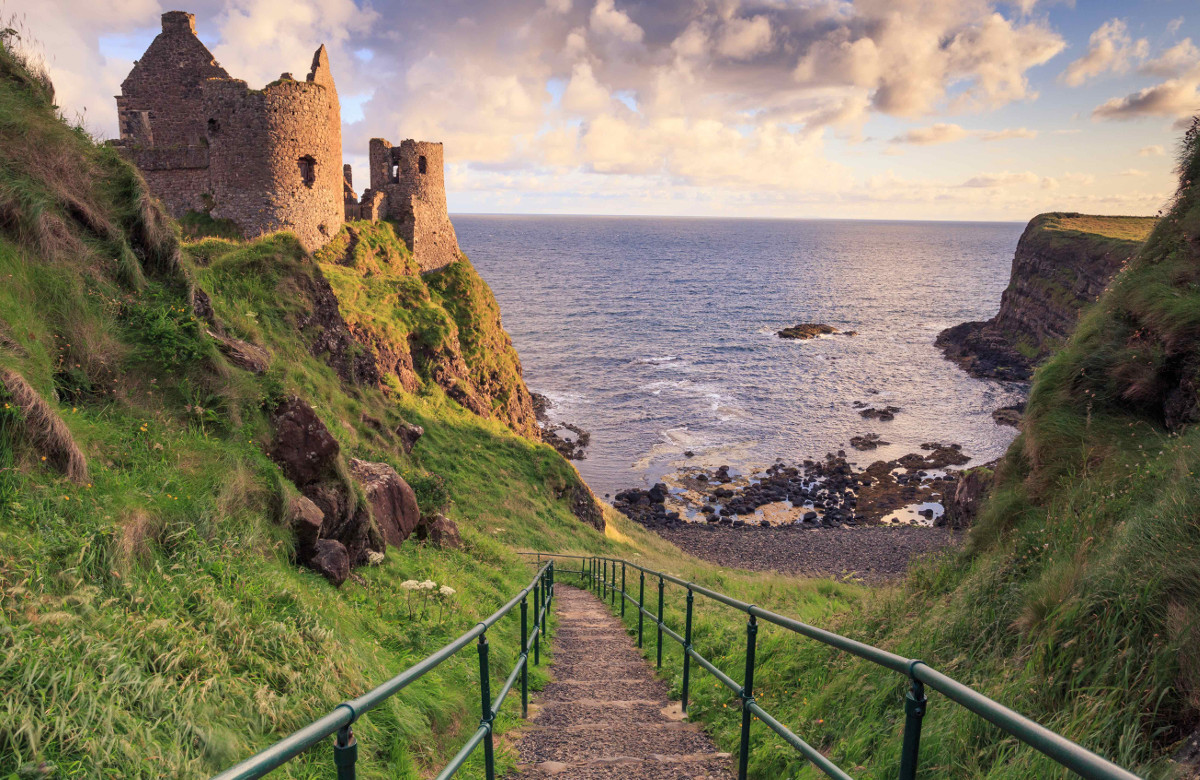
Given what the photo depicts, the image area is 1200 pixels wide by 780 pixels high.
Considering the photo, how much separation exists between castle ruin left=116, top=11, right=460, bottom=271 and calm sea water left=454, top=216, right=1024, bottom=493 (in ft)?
81.3

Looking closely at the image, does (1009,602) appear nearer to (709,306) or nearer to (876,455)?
(876,455)

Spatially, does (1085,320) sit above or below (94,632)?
above

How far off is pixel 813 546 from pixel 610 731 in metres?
29.6

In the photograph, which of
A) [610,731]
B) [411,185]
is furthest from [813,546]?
[610,731]

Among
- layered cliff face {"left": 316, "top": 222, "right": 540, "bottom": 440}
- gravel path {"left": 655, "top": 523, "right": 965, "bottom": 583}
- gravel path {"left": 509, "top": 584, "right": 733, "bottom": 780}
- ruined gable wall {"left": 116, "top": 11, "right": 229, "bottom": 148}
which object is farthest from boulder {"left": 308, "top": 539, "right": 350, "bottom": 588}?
gravel path {"left": 655, "top": 523, "right": 965, "bottom": 583}

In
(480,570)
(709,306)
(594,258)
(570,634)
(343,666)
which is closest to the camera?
(343,666)

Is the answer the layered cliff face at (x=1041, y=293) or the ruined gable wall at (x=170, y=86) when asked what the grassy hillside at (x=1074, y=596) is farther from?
the layered cliff face at (x=1041, y=293)

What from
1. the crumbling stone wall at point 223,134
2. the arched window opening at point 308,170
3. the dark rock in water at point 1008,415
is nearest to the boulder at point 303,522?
the crumbling stone wall at point 223,134

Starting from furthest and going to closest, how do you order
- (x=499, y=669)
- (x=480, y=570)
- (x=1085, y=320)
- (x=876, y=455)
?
1. (x=876, y=455)
2. (x=480, y=570)
3. (x=1085, y=320)
4. (x=499, y=669)

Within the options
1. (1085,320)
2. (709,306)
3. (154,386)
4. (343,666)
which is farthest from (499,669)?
(709,306)

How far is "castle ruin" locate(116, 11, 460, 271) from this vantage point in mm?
21719

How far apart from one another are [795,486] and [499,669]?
3629 centimetres

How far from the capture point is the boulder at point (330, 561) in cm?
748

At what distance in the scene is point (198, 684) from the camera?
13.1 feet
